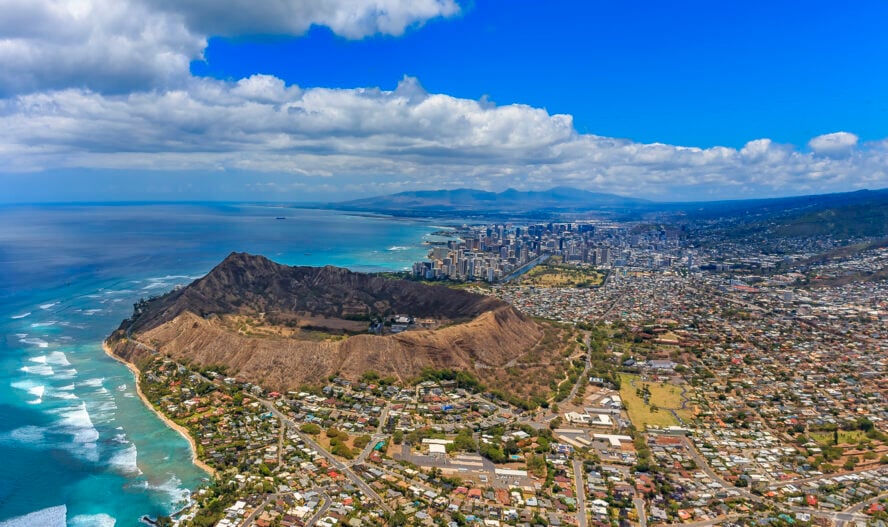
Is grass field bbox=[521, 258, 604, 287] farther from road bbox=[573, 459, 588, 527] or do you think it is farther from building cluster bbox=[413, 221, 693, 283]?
road bbox=[573, 459, 588, 527]

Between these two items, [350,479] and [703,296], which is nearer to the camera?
[350,479]

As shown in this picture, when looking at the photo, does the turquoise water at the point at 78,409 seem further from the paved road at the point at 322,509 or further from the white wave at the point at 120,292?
the paved road at the point at 322,509

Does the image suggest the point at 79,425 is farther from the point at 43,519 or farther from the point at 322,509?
the point at 322,509

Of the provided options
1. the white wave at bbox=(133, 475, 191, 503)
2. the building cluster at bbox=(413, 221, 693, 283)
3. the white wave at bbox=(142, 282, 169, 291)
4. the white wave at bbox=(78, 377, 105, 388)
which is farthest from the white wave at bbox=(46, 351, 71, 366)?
the building cluster at bbox=(413, 221, 693, 283)

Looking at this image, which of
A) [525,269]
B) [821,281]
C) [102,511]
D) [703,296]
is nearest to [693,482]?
[102,511]

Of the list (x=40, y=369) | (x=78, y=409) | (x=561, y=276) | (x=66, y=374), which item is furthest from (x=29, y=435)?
(x=561, y=276)

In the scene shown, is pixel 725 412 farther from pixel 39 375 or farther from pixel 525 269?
pixel 525 269

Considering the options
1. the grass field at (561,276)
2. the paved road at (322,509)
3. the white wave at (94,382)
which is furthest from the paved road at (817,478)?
the grass field at (561,276)
